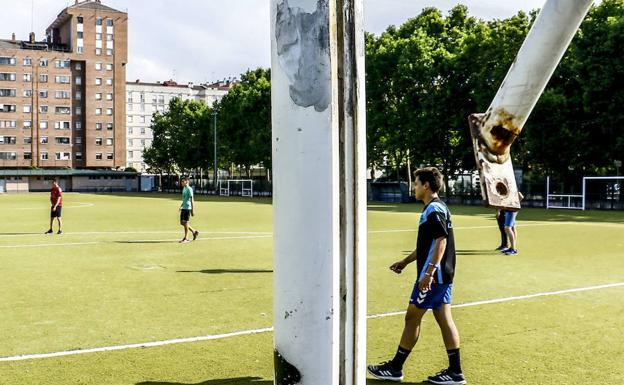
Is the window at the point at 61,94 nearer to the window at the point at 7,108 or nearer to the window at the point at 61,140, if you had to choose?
the window at the point at 61,140

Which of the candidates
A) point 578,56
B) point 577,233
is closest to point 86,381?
point 577,233

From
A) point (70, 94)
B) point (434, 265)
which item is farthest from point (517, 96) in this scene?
point (70, 94)

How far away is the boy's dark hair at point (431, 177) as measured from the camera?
243 inches

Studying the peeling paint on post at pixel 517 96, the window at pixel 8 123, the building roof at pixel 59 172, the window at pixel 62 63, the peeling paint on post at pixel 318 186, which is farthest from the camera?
the window at pixel 62 63

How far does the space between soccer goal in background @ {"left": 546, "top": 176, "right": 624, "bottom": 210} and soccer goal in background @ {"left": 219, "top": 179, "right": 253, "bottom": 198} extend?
1491 inches

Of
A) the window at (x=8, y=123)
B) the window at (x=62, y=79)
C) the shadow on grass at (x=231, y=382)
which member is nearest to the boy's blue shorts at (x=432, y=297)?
the shadow on grass at (x=231, y=382)

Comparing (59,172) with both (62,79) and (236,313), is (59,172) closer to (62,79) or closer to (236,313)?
(62,79)

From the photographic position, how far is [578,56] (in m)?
39.9

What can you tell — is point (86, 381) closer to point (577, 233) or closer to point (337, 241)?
point (337, 241)

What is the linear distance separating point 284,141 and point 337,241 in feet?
0.74

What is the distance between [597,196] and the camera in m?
40.7

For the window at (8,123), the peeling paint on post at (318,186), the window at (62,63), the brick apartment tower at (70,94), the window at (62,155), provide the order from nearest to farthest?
the peeling paint on post at (318,186) → the window at (8,123) → the brick apartment tower at (70,94) → the window at (62,63) → the window at (62,155)

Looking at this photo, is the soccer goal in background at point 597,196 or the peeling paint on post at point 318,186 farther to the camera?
the soccer goal in background at point 597,196

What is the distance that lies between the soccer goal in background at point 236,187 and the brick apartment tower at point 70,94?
40828mm
